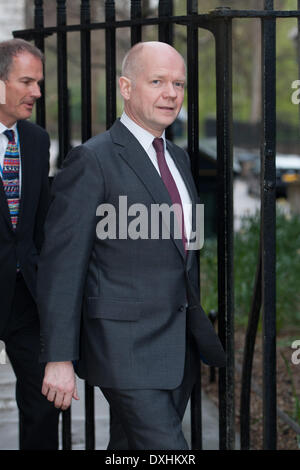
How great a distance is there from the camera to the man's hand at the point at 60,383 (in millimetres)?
2867

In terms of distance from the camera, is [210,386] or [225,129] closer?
[225,129]

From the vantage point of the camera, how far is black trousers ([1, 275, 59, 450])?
3533 millimetres

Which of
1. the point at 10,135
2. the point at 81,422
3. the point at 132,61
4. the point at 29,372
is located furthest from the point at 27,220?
the point at 81,422

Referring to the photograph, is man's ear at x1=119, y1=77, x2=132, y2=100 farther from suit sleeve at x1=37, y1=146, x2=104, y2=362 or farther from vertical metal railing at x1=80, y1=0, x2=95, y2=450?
vertical metal railing at x1=80, y1=0, x2=95, y2=450

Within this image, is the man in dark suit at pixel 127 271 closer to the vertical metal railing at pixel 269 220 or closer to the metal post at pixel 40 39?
the vertical metal railing at pixel 269 220

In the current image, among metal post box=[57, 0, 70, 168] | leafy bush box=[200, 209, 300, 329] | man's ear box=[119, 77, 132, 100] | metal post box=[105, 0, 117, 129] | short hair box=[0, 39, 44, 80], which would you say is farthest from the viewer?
leafy bush box=[200, 209, 300, 329]

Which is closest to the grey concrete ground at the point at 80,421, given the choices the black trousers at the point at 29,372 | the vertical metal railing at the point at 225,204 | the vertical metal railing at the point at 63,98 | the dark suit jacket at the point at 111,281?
the vertical metal railing at the point at 63,98

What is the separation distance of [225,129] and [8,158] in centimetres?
97

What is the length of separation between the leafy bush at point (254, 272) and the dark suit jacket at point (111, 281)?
12.2ft

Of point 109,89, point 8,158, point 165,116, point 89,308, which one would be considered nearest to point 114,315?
point 89,308

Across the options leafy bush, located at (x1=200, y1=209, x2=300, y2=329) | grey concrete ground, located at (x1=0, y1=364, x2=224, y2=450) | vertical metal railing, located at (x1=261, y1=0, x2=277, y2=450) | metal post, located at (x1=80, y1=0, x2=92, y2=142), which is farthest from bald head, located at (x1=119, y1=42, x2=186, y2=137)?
leafy bush, located at (x1=200, y1=209, x2=300, y2=329)

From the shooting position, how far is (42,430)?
365 centimetres

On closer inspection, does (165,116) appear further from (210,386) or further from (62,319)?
(210,386)

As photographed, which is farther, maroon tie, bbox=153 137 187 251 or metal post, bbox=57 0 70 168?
metal post, bbox=57 0 70 168
